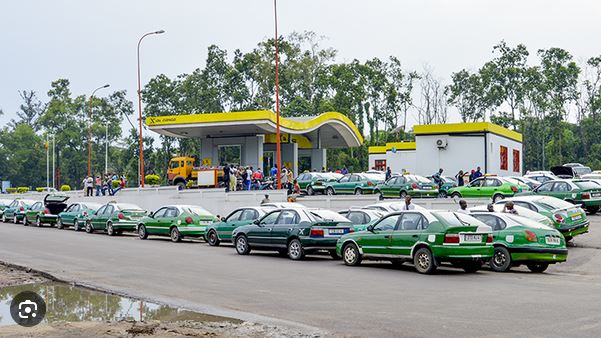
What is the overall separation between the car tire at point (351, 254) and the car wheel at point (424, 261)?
1903mm

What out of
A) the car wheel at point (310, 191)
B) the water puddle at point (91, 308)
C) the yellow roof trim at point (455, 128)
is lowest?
the water puddle at point (91, 308)

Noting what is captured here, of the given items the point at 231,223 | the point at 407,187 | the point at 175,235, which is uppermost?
the point at 407,187

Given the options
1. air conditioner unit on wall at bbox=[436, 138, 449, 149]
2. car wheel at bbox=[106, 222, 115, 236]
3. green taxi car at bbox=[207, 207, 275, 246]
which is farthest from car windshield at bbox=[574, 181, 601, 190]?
air conditioner unit on wall at bbox=[436, 138, 449, 149]

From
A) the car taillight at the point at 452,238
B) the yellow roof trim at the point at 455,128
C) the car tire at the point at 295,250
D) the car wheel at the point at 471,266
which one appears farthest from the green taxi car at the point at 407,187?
the car taillight at the point at 452,238

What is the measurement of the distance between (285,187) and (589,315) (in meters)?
30.3

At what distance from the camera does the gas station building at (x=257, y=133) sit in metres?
49.9

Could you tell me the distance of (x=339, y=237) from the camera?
66.1 ft

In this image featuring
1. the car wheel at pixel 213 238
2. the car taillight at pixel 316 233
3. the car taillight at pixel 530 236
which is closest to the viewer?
the car taillight at pixel 530 236

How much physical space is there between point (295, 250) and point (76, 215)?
1713cm

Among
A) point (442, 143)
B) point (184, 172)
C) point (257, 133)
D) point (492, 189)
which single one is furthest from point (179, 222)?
point (442, 143)

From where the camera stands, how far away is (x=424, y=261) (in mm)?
16609

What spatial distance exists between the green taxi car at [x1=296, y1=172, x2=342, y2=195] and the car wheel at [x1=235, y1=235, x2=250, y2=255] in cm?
1839

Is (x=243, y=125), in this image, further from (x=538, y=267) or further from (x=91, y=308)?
(x=91, y=308)

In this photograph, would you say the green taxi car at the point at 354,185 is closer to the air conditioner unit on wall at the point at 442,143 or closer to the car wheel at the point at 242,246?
the air conditioner unit on wall at the point at 442,143
